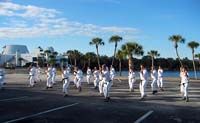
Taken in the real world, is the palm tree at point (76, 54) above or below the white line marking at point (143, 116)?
above

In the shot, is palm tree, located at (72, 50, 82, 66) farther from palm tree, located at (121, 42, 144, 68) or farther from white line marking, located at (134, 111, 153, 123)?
white line marking, located at (134, 111, 153, 123)

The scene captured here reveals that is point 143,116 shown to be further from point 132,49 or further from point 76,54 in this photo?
point 76,54

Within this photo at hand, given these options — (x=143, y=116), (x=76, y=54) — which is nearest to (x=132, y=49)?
(x=76, y=54)

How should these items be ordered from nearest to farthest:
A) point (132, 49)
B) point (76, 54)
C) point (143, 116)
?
1. point (143, 116)
2. point (132, 49)
3. point (76, 54)

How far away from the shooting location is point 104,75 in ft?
58.6

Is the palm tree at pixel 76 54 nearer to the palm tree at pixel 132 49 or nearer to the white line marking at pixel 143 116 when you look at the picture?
the palm tree at pixel 132 49

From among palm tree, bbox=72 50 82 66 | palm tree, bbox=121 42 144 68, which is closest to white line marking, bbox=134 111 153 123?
palm tree, bbox=121 42 144 68

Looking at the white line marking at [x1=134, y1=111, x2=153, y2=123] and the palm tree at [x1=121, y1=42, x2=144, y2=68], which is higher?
the palm tree at [x1=121, y1=42, x2=144, y2=68]

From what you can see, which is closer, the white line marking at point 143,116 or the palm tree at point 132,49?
the white line marking at point 143,116

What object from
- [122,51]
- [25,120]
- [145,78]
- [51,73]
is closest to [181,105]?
[145,78]

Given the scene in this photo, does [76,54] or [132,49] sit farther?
[76,54]

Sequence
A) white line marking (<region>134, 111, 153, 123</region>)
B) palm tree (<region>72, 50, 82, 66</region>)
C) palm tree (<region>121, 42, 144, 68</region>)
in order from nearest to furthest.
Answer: white line marking (<region>134, 111, 153, 123</region>), palm tree (<region>121, 42, 144, 68</region>), palm tree (<region>72, 50, 82, 66</region>)

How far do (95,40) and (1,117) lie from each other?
6462cm

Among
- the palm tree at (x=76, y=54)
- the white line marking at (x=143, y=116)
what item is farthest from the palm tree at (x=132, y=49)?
the white line marking at (x=143, y=116)
